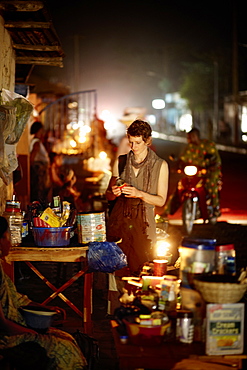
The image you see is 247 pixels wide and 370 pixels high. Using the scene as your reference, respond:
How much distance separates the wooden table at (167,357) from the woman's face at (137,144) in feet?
7.55

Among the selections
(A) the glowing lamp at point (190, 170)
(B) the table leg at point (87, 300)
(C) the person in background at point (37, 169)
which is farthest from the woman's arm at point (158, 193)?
(C) the person in background at point (37, 169)

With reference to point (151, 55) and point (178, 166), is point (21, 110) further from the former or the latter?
point (151, 55)

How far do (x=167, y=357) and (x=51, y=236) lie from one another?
183 cm

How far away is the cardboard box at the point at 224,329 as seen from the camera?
3.60m

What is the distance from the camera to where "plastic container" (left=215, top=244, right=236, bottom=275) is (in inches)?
154

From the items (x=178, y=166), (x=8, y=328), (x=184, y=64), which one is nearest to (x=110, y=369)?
(x=8, y=328)

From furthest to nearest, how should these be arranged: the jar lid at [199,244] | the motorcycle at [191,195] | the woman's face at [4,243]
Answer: the motorcycle at [191,195] → the woman's face at [4,243] → the jar lid at [199,244]

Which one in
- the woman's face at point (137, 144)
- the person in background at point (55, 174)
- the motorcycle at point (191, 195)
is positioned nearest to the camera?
the woman's face at point (137, 144)

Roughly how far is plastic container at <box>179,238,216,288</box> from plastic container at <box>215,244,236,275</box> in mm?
54

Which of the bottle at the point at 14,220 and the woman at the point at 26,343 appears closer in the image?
the woman at the point at 26,343

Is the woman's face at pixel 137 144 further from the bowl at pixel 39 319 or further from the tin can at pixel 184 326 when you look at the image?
the tin can at pixel 184 326

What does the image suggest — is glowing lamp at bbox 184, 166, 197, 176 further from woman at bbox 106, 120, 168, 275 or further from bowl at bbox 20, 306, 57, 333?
bowl at bbox 20, 306, 57, 333

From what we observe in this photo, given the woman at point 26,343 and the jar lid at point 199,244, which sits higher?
the jar lid at point 199,244

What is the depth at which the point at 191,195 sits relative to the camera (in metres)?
12.1
